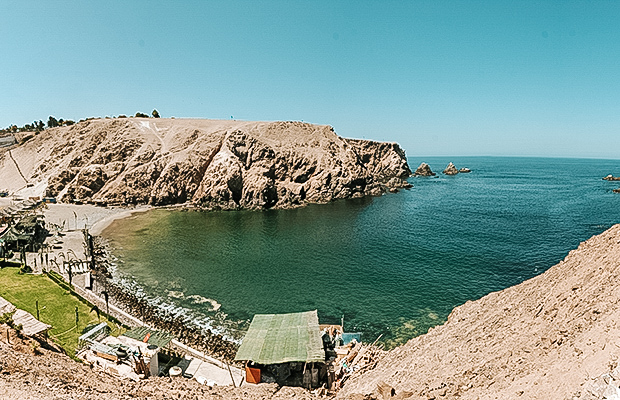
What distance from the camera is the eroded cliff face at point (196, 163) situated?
306 feet

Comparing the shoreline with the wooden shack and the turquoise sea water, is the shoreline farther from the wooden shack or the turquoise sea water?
the wooden shack

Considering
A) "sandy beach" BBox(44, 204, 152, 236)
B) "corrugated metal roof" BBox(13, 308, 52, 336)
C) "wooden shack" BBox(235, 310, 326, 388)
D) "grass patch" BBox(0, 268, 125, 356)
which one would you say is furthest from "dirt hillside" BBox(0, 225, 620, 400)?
"sandy beach" BBox(44, 204, 152, 236)

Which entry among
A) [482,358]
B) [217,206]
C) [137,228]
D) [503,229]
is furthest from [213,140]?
[482,358]

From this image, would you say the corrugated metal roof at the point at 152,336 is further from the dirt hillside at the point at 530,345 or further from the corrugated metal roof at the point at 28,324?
the dirt hillside at the point at 530,345

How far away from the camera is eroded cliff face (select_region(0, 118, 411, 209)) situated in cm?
9312

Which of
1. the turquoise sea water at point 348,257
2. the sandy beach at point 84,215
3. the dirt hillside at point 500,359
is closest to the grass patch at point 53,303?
the turquoise sea water at point 348,257

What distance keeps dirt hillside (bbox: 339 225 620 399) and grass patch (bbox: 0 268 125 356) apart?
2359cm

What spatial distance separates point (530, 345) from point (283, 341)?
Answer: 1678cm

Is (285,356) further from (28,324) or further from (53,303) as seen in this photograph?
(53,303)

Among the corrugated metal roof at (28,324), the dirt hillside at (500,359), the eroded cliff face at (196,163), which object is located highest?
the eroded cliff face at (196,163)

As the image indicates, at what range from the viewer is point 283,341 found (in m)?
25.3

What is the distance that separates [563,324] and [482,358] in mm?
3408

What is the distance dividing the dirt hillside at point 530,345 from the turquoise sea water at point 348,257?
13886mm

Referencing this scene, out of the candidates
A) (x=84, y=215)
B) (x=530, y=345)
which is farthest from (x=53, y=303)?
(x=84, y=215)
